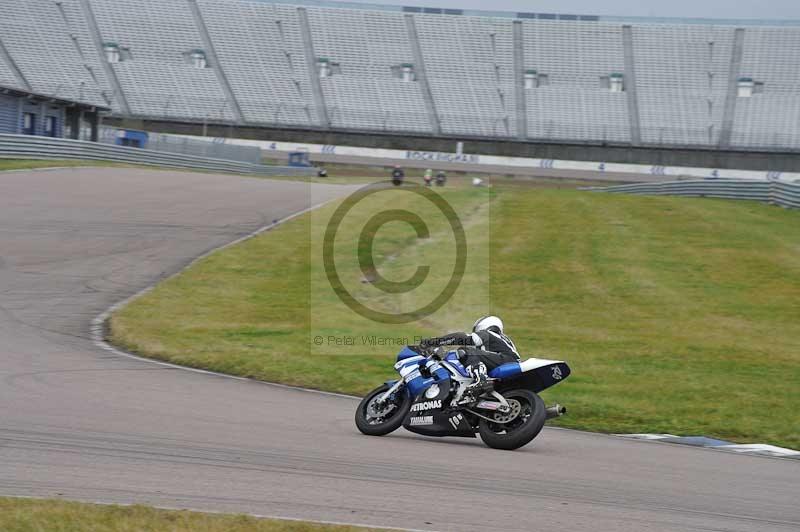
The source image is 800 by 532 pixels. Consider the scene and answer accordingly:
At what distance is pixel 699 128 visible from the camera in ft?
212

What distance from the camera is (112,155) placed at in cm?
4353

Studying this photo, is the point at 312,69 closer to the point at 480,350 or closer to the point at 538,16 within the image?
the point at 538,16

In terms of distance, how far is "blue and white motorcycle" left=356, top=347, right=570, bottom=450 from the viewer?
27.1 feet

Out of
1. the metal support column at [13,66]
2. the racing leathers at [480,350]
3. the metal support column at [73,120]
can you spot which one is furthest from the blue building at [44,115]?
the racing leathers at [480,350]

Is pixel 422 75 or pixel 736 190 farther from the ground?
pixel 422 75

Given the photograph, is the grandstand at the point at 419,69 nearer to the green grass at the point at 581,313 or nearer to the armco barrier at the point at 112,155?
the armco barrier at the point at 112,155

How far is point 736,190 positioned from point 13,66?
48282 millimetres

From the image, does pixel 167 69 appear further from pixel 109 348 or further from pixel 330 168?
pixel 109 348

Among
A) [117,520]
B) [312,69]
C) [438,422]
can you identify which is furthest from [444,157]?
[117,520]

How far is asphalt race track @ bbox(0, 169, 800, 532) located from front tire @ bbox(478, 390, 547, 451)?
0.42 feet

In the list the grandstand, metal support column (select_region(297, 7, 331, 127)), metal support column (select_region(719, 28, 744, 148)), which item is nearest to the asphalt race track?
metal support column (select_region(297, 7, 331, 127))

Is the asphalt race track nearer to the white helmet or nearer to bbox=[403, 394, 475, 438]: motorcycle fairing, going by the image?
bbox=[403, 394, 475, 438]: motorcycle fairing

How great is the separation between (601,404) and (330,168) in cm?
5374

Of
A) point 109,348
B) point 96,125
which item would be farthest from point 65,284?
point 96,125
